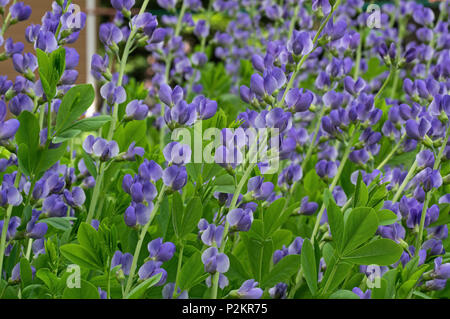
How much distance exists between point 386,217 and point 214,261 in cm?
25

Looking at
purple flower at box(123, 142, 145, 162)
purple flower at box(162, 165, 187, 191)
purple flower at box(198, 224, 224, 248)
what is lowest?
purple flower at box(198, 224, 224, 248)

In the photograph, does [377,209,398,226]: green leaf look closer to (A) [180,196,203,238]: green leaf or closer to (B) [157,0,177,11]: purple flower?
(A) [180,196,203,238]: green leaf

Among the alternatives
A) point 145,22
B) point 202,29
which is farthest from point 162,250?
point 202,29

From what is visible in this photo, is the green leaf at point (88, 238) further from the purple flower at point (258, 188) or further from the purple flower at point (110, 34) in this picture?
the purple flower at point (110, 34)

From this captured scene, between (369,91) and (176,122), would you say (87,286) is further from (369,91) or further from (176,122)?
(369,91)

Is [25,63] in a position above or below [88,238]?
above

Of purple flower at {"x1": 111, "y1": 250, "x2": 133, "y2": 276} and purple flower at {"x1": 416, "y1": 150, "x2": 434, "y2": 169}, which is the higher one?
purple flower at {"x1": 416, "y1": 150, "x2": 434, "y2": 169}

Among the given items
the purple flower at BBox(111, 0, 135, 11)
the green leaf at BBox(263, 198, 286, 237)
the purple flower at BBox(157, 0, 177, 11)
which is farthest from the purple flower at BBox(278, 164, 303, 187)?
the purple flower at BBox(157, 0, 177, 11)

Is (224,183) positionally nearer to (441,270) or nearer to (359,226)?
(359,226)

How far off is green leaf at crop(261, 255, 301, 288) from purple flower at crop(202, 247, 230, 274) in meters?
0.16

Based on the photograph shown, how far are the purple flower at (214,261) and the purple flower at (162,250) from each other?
5cm

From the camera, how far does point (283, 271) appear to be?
847 mm

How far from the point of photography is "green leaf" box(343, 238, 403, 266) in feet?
2.42
